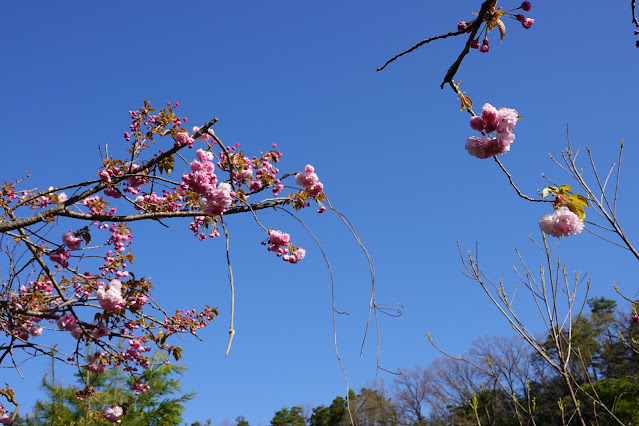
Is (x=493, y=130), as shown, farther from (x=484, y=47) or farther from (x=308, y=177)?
(x=308, y=177)

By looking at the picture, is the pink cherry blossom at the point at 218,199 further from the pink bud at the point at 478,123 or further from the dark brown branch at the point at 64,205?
the pink bud at the point at 478,123

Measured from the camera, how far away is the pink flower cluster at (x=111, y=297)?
2.81 m

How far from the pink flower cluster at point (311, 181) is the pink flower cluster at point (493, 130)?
1245 millimetres

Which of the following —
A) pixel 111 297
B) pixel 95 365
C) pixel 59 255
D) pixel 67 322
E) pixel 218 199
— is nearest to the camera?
pixel 218 199

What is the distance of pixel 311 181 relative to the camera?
121 inches

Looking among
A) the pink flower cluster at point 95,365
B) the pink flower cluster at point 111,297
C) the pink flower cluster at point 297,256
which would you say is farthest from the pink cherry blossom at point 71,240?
the pink flower cluster at point 297,256

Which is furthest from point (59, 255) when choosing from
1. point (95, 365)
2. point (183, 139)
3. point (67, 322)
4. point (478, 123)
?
point (478, 123)

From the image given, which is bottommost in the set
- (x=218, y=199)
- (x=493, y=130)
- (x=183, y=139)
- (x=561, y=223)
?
(x=561, y=223)

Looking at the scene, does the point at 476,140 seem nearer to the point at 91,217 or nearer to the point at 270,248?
the point at 270,248

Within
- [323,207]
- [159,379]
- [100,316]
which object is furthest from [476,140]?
[159,379]

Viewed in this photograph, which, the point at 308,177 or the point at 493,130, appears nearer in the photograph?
the point at 493,130

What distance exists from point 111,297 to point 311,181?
1402 mm

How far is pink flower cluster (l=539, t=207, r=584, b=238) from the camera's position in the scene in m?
1.84

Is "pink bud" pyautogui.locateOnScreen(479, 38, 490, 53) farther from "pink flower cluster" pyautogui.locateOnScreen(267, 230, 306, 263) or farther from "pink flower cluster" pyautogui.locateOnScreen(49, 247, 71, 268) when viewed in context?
"pink flower cluster" pyautogui.locateOnScreen(49, 247, 71, 268)
